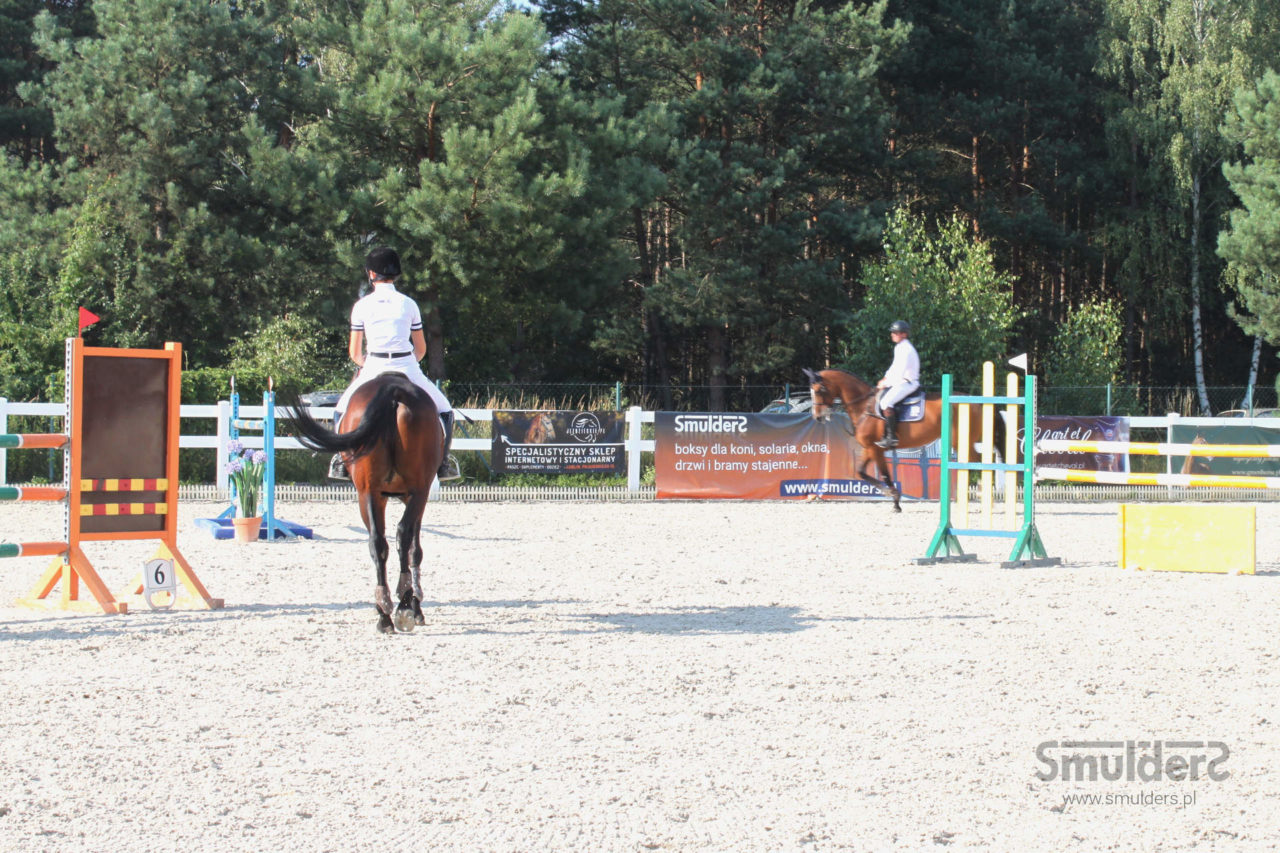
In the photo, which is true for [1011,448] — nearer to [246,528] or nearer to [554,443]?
[246,528]

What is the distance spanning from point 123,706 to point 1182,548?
8823mm

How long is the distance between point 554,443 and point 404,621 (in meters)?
12.6

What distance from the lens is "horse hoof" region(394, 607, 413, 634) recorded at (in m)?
7.77

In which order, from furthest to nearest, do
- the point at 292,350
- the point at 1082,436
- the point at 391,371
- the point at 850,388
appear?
the point at 292,350, the point at 1082,436, the point at 850,388, the point at 391,371

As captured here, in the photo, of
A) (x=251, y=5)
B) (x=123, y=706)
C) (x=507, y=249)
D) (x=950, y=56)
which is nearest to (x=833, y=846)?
(x=123, y=706)

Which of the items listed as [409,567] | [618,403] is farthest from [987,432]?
[618,403]

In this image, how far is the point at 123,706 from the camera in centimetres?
574

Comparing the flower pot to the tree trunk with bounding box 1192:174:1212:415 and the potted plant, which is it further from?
the tree trunk with bounding box 1192:174:1212:415

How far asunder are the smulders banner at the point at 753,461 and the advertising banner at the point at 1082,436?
280 cm

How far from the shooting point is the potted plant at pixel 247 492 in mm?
12758

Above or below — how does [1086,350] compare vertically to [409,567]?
above

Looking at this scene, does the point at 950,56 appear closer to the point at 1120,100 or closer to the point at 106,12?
the point at 1120,100

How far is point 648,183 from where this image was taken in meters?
32.7

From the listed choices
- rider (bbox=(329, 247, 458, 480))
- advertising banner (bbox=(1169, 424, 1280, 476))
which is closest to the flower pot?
rider (bbox=(329, 247, 458, 480))
